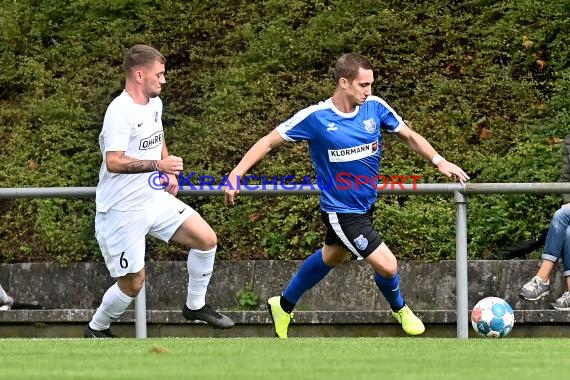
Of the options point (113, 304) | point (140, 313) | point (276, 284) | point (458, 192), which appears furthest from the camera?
point (276, 284)

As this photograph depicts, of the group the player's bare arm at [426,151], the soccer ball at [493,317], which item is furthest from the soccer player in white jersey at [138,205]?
the soccer ball at [493,317]

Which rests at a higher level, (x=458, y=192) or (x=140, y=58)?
(x=140, y=58)

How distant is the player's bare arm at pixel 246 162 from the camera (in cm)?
983

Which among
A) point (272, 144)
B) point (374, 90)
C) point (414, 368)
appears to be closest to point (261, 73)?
point (374, 90)

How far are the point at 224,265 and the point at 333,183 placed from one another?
2.52 m

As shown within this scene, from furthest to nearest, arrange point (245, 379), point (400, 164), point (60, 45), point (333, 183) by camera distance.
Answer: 1. point (60, 45)
2. point (400, 164)
3. point (333, 183)
4. point (245, 379)

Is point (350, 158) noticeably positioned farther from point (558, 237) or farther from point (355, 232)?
point (558, 237)

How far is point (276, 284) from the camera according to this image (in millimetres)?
12250

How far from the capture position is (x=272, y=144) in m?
10.2

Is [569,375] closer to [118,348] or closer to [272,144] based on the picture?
[118,348]

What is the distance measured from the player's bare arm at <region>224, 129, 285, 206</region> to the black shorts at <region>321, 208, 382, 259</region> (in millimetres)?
613

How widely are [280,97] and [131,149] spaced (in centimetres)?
430

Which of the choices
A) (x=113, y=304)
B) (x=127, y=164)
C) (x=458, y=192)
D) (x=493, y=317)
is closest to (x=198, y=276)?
(x=113, y=304)

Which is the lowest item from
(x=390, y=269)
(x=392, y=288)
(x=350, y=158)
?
(x=392, y=288)
